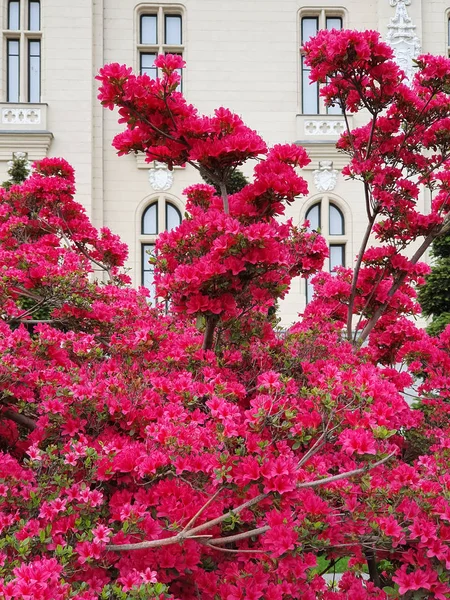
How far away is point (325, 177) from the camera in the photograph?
11383 millimetres

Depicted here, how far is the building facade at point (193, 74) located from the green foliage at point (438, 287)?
2917mm

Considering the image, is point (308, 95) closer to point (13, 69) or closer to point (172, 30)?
point (172, 30)

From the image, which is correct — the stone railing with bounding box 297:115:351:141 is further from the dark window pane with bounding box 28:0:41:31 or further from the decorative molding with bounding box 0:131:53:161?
the dark window pane with bounding box 28:0:41:31

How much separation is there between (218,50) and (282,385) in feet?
34.2

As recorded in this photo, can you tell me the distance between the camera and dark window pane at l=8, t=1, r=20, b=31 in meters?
11.3

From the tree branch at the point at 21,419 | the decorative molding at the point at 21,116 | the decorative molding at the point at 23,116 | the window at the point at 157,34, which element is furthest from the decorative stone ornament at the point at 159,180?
the tree branch at the point at 21,419

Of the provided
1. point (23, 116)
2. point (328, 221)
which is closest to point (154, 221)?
point (23, 116)

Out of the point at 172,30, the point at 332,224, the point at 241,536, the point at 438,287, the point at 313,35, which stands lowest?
the point at 241,536

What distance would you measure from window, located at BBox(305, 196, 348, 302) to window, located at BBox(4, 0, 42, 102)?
493 centimetres

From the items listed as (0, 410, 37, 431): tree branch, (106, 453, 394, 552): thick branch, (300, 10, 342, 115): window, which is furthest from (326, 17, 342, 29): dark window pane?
(106, 453, 394, 552): thick branch

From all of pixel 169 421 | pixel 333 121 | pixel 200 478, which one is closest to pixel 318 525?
pixel 200 478

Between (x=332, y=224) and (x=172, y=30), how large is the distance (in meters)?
4.25

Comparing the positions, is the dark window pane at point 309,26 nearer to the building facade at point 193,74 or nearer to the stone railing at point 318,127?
the building facade at point 193,74

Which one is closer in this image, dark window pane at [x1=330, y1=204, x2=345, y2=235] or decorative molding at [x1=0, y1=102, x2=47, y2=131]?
decorative molding at [x1=0, y1=102, x2=47, y2=131]
